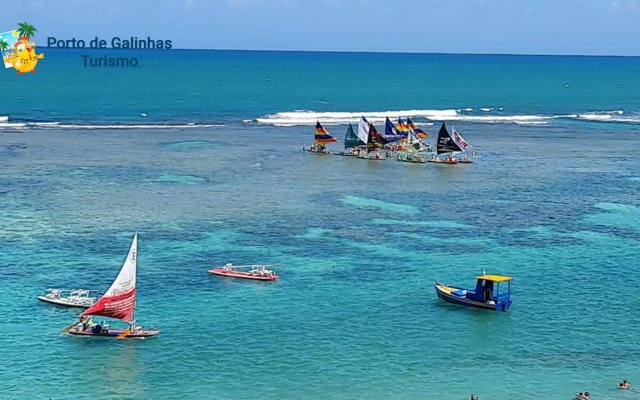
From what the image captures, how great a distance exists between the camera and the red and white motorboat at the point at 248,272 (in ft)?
179

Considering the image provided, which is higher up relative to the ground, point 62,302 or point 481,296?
point 481,296

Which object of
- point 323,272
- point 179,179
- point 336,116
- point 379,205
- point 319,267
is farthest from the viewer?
point 336,116

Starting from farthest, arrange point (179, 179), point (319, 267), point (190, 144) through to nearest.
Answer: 1. point (190, 144)
2. point (179, 179)
3. point (319, 267)

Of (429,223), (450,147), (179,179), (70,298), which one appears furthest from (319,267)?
(450,147)

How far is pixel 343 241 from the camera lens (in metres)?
63.6

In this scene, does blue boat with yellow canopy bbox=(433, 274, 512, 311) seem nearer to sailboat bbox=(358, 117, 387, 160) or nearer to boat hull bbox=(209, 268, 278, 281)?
boat hull bbox=(209, 268, 278, 281)

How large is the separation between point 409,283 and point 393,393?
50.3ft

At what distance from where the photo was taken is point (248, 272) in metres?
55.3

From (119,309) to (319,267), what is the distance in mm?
15842

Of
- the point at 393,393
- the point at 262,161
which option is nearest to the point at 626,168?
the point at 262,161

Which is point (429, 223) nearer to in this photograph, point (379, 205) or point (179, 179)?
point (379, 205)

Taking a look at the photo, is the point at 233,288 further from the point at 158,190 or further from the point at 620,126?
the point at 620,126

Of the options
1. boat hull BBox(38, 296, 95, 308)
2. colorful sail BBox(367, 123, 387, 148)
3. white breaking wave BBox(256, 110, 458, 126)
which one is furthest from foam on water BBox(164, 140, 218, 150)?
boat hull BBox(38, 296, 95, 308)

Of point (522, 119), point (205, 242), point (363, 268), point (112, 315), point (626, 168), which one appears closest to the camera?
point (112, 315)
